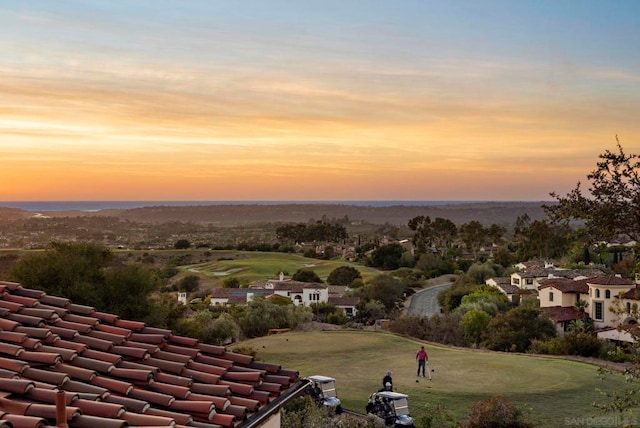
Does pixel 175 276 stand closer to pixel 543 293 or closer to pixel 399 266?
pixel 399 266

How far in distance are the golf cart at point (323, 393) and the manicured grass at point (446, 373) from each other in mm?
1106

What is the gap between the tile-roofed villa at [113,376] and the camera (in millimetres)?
5094

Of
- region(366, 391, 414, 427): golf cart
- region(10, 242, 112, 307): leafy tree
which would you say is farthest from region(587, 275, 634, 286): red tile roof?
region(10, 242, 112, 307): leafy tree

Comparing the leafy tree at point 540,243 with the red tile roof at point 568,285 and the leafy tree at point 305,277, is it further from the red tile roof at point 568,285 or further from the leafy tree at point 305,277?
the red tile roof at point 568,285

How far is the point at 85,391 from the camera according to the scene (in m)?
5.65

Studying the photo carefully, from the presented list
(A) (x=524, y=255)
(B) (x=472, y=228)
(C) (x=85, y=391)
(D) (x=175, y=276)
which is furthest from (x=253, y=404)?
(B) (x=472, y=228)

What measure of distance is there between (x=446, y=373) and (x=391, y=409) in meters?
8.75

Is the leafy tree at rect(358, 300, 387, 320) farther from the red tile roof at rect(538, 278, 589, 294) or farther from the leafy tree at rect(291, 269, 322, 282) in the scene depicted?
the leafy tree at rect(291, 269, 322, 282)

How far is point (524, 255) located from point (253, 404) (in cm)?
9703

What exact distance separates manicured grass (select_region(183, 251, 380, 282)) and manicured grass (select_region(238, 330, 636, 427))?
54.4m

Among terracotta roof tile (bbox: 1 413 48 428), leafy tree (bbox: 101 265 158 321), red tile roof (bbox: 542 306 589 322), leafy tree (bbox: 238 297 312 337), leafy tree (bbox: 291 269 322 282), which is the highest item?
terracotta roof tile (bbox: 1 413 48 428)

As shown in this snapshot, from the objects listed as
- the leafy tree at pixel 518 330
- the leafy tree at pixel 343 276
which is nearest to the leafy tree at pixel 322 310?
the leafy tree at pixel 518 330

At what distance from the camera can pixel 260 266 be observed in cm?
10831

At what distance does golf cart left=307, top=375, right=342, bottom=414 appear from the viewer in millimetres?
19641
